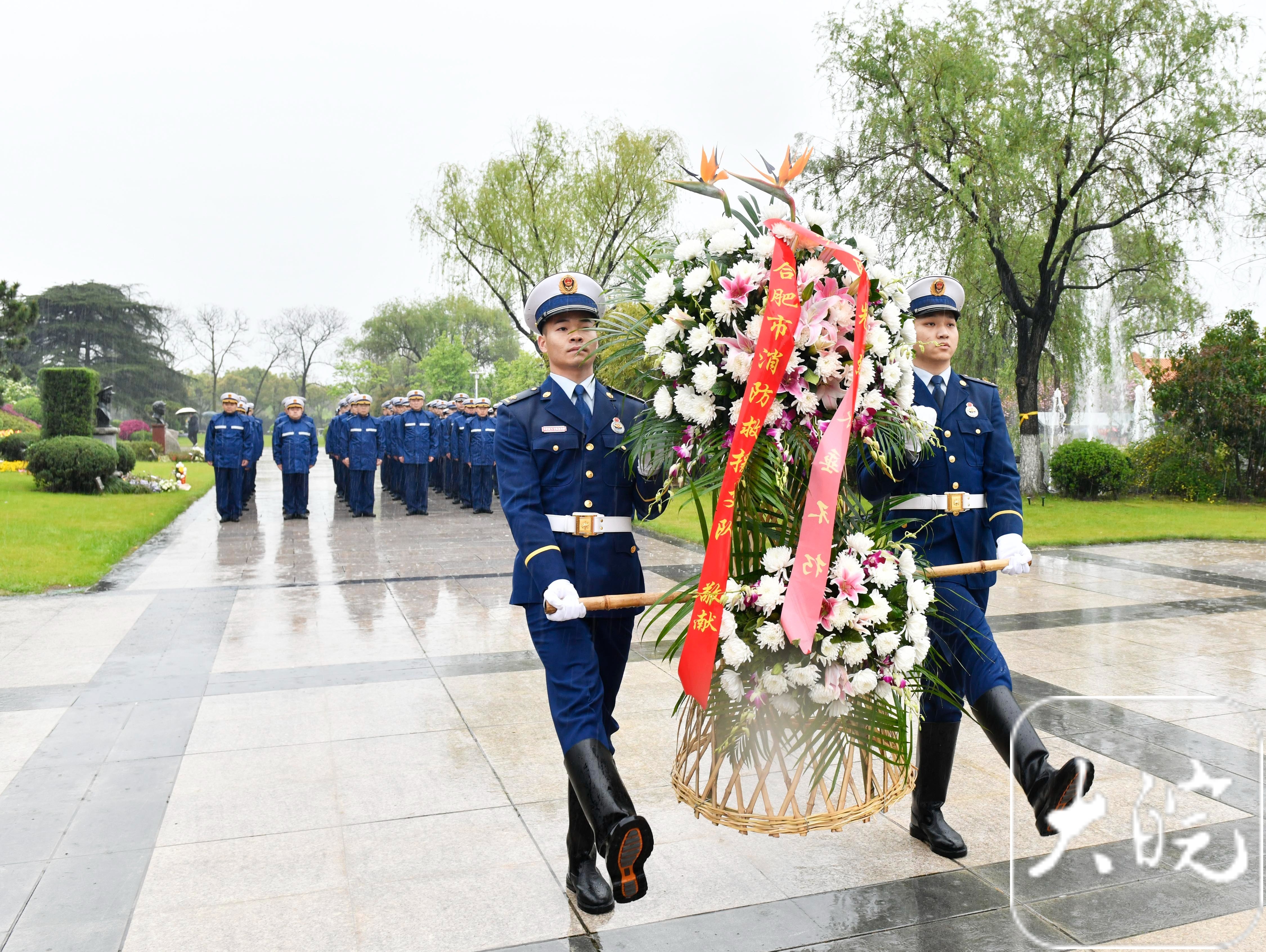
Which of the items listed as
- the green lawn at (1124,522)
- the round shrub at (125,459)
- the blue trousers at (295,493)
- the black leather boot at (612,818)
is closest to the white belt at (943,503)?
the black leather boot at (612,818)

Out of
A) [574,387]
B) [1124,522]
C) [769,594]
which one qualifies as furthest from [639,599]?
[1124,522]

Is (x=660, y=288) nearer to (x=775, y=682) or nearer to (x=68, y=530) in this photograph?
(x=775, y=682)

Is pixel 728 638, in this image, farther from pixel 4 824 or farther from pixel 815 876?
pixel 4 824

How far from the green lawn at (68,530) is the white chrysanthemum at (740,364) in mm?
8233

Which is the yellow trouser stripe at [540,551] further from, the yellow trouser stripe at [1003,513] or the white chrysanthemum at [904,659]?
the yellow trouser stripe at [1003,513]

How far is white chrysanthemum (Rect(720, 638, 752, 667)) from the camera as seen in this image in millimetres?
2441

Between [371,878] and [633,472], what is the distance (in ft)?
5.19

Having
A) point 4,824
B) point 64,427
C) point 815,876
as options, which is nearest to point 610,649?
point 815,876

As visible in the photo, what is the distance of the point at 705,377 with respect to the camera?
8.51 feet

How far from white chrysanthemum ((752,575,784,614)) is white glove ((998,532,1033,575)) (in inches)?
46.6

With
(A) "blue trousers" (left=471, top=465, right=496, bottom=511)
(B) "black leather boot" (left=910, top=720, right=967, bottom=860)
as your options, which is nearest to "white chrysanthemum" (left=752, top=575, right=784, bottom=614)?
(B) "black leather boot" (left=910, top=720, right=967, bottom=860)

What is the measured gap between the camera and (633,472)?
10.4ft

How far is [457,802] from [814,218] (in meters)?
2.58

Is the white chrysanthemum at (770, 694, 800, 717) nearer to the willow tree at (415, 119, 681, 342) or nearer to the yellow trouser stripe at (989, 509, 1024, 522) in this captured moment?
the yellow trouser stripe at (989, 509, 1024, 522)
